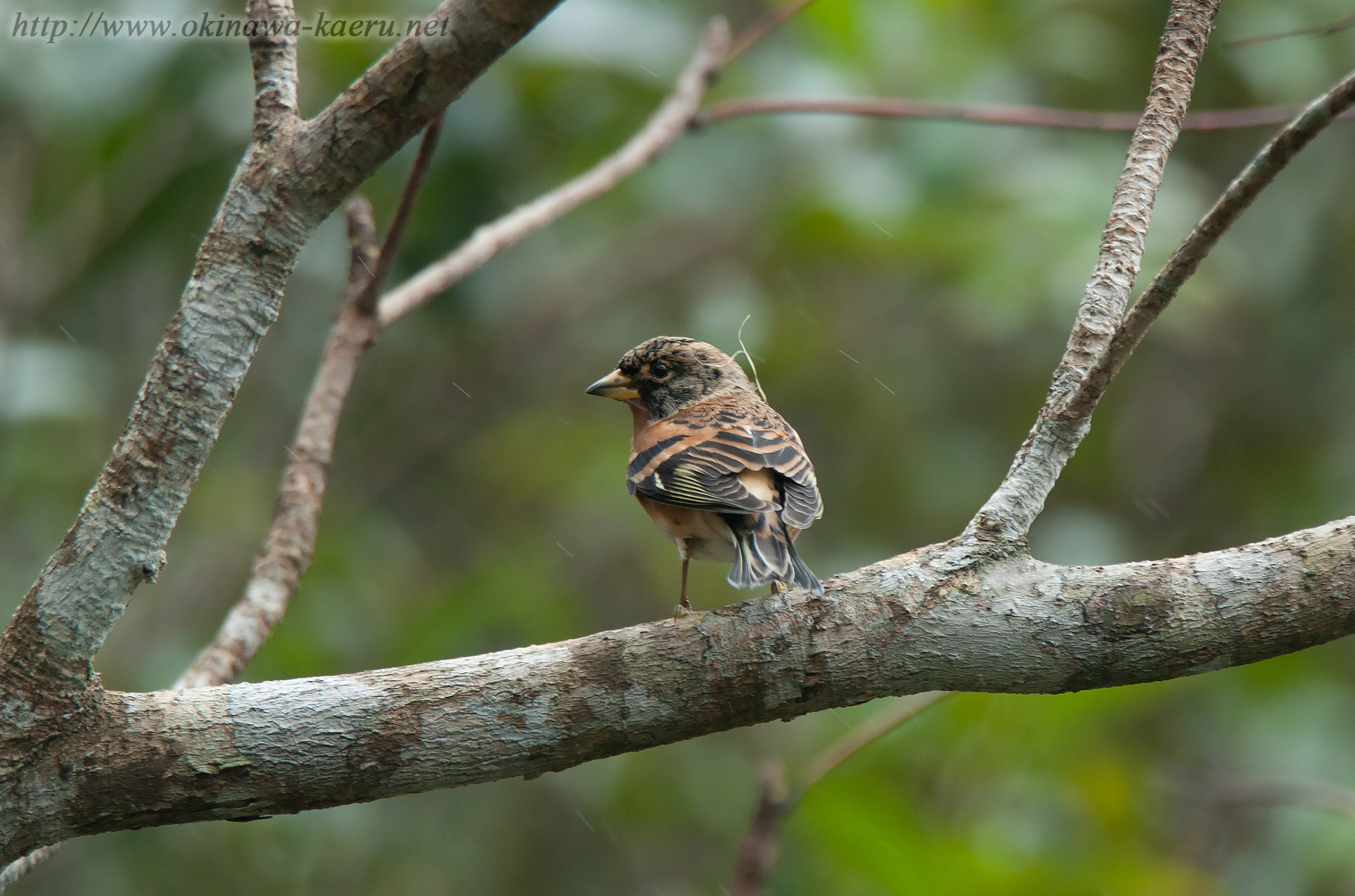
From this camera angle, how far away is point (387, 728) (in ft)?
7.06

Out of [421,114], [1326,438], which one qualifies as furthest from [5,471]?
[1326,438]

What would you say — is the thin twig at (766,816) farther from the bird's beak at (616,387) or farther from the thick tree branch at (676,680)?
the bird's beak at (616,387)

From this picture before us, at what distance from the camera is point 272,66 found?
2180 millimetres

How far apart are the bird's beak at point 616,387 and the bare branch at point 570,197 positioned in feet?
1.94

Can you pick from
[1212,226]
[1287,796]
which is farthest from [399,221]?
[1287,796]

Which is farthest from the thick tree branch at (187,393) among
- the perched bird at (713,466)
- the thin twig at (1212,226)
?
the thin twig at (1212,226)

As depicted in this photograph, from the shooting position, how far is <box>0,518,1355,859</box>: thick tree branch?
2.10 meters

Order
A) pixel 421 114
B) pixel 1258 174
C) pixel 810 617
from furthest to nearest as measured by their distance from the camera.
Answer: pixel 810 617 < pixel 1258 174 < pixel 421 114

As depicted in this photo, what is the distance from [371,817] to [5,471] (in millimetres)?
2209

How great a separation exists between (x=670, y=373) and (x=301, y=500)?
4.92 ft

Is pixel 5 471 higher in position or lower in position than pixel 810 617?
higher

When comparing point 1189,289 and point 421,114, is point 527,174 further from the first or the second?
point 421,114

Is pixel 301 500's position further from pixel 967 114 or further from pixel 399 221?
pixel 967 114

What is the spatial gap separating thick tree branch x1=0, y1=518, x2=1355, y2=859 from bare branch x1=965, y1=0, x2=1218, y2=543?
17 cm
